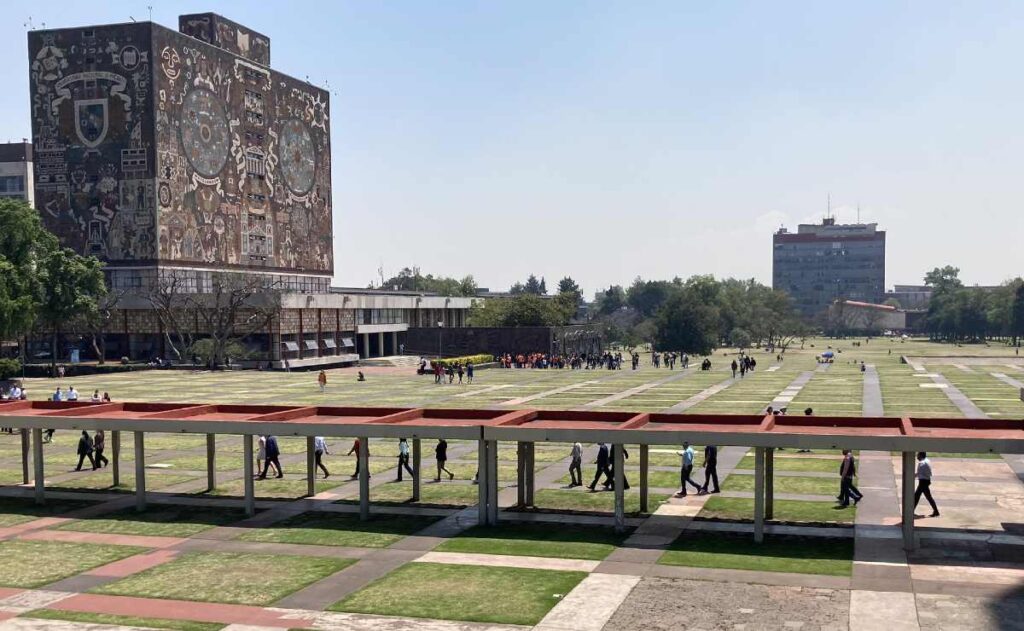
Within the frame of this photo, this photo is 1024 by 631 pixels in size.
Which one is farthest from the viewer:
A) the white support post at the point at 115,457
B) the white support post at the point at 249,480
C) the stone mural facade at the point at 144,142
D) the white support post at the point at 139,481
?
the stone mural facade at the point at 144,142

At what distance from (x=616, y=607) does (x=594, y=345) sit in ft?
393

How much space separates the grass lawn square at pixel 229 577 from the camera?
65.2 feet

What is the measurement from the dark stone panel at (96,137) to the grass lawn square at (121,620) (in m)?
88.8

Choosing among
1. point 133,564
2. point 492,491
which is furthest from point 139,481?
point 492,491

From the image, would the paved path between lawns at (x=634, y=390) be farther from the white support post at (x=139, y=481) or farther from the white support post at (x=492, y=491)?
the white support post at (x=139, y=481)

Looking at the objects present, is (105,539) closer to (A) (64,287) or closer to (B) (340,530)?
(B) (340,530)

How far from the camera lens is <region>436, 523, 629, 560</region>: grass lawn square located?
2289cm

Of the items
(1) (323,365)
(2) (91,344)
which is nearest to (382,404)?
(1) (323,365)

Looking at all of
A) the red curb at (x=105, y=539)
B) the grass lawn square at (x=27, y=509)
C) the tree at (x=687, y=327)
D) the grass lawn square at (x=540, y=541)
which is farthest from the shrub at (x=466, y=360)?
the grass lawn square at (x=540, y=541)

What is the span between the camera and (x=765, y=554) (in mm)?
22203

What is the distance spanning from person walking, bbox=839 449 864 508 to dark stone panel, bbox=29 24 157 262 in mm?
88681

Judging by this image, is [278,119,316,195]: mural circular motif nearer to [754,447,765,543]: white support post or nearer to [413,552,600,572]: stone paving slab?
[413,552,600,572]: stone paving slab

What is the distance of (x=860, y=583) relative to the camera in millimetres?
19766

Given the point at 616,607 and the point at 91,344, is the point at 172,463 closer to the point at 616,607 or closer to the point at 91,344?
the point at 616,607
